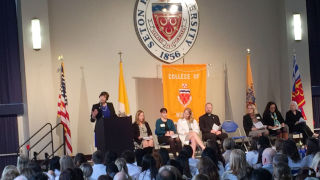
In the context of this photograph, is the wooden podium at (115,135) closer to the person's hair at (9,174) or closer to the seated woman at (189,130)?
the seated woman at (189,130)

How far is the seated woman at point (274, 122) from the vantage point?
1232cm

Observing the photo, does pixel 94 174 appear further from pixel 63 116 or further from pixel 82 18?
pixel 82 18

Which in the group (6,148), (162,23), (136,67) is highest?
(162,23)

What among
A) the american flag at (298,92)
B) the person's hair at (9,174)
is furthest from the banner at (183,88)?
the person's hair at (9,174)

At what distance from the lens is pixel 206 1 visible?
44.1 ft

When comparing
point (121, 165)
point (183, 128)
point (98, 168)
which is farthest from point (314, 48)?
point (121, 165)

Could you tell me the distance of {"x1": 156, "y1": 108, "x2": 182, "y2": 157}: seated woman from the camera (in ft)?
37.4

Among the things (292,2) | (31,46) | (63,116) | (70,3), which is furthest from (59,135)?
(292,2)

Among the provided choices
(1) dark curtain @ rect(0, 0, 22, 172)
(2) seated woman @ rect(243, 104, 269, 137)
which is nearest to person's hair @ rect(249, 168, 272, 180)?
(2) seated woman @ rect(243, 104, 269, 137)

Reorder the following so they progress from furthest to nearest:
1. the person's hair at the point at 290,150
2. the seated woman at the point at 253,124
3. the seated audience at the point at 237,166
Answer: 1. the seated woman at the point at 253,124
2. the person's hair at the point at 290,150
3. the seated audience at the point at 237,166

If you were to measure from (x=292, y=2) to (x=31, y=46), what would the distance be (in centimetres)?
612

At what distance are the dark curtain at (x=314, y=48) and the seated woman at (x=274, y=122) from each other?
2.25m

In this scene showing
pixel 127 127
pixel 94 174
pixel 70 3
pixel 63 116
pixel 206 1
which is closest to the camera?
pixel 94 174

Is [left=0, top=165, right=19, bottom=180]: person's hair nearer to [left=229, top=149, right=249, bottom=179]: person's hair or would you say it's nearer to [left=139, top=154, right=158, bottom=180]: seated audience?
[left=139, top=154, right=158, bottom=180]: seated audience
